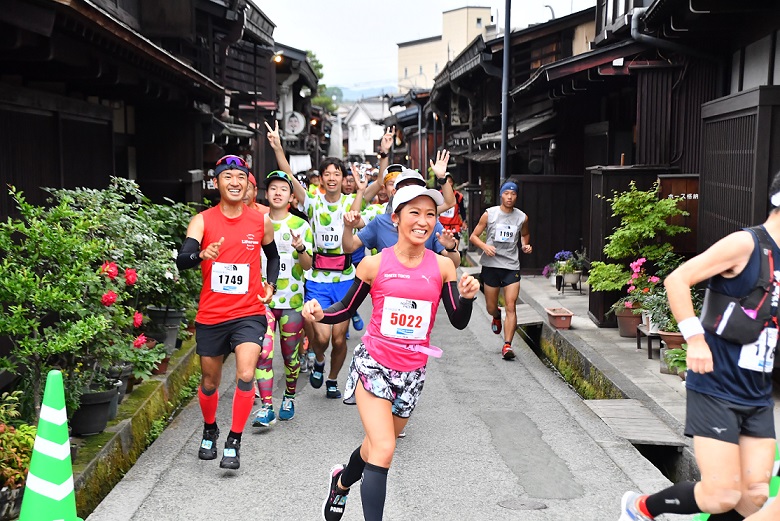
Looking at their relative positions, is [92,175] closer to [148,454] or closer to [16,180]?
[16,180]

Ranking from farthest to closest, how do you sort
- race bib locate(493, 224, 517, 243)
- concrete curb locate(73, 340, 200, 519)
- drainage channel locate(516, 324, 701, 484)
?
race bib locate(493, 224, 517, 243) → drainage channel locate(516, 324, 701, 484) → concrete curb locate(73, 340, 200, 519)

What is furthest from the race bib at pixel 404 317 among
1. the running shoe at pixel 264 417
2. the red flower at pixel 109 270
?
the running shoe at pixel 264 417

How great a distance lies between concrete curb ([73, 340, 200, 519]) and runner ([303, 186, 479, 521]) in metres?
1.69

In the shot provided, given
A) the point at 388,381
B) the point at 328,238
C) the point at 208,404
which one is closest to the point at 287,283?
the point at 328,238

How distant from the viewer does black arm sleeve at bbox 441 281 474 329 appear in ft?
17.5

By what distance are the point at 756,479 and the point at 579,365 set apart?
6187mm

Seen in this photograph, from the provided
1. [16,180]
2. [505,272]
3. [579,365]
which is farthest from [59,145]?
[579,365]

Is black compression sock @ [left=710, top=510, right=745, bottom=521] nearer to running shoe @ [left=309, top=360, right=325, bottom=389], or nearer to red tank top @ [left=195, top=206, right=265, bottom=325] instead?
red tank top @ [left=195, top=206, right=265, bottom=325]

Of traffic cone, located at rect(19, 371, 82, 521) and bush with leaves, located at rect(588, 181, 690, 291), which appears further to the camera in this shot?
bush with leaves, located at rect(588, 181, 690, 291)

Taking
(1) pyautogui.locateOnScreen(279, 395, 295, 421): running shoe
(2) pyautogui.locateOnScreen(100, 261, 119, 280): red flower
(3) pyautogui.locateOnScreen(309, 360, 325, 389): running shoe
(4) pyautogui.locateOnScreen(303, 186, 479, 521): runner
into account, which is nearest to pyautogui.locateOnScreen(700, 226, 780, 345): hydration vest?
(4) pyautogui.locateOnScreen(303, 186, 479, 521): runner

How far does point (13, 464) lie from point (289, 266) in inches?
142

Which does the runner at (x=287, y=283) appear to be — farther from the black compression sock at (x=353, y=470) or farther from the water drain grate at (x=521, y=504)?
the black compression sock at (x=353, y=470)

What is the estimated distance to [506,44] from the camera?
1995 cm

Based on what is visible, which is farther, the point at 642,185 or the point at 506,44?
the point at 506,44
